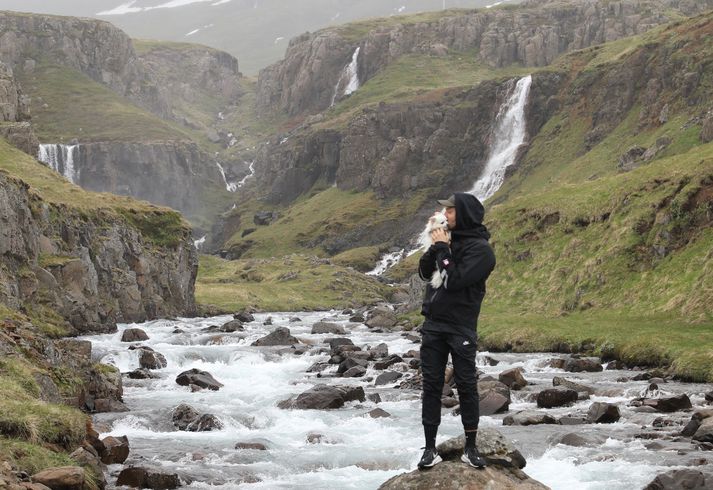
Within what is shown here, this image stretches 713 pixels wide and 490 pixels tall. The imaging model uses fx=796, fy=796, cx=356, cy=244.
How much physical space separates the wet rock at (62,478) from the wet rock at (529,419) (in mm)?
15958

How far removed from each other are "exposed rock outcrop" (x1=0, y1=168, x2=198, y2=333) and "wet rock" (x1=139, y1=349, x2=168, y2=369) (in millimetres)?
12705

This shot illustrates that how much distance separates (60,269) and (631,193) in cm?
4907

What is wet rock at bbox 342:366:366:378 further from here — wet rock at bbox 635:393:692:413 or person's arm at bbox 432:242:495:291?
person's arm at bbox 432:242:495:291

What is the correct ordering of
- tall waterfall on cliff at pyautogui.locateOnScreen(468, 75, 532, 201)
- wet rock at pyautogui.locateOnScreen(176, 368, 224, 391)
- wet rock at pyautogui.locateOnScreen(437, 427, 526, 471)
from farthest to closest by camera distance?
tall waterfall on cliff at pyautogui.locateOnScreen(468, 75, 532, 201), wet rock at pyautogui.locateOnScreen(176, 368, 224, 391), wet rock at pyautogui.locateOnScreen(437, 427, 526, 471)

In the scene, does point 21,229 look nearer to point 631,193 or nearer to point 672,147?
point 631,193

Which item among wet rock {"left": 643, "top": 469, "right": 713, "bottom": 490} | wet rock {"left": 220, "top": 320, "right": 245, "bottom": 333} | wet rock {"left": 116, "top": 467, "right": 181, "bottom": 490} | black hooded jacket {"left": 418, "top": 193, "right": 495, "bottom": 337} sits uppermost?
black hooded jacket {"left": 418, "top": 193, "right": 495, "bottom": 337}

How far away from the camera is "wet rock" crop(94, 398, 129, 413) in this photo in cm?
3194

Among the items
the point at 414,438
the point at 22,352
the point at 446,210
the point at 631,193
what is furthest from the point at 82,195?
the point at 446,210

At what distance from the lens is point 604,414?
28.7 metres

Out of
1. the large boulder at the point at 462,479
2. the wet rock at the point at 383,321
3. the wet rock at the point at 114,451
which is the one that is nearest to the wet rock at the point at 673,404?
the large boulder at the point at 462,479

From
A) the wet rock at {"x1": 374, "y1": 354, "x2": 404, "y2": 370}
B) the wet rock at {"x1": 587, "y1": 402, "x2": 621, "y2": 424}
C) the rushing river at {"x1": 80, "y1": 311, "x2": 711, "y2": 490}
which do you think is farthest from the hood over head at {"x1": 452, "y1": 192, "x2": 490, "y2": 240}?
the wet rock at {"x1": 374, "y1": 354, "x2": 404, "y2": 370}

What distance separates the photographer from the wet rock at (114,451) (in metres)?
23.9

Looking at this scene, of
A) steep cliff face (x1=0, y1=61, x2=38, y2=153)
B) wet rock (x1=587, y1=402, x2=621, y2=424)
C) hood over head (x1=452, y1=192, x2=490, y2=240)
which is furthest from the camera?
steep cliff face (x1=0, y1=61, x2=38, y2=153)

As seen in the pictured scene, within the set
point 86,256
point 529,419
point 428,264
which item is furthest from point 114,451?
point 86,256
